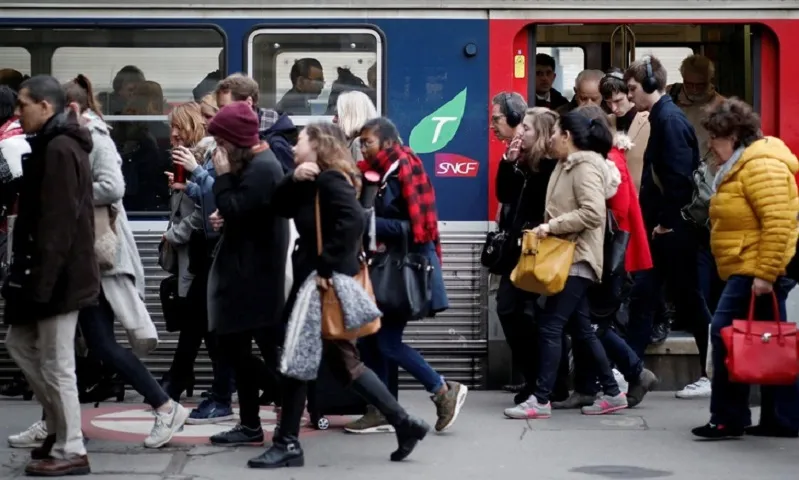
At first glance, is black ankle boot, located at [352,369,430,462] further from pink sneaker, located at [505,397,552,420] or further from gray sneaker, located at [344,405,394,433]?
pink sneaker, located at [505,397,552,420]

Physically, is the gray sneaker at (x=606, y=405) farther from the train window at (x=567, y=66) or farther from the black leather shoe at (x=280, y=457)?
the train window at (x=567, y=66)

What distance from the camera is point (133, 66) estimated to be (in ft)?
29.5

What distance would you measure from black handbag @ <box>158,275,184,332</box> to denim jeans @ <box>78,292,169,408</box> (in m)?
1.21

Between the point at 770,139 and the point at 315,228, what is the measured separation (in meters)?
2.28

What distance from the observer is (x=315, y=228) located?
22.7 feet

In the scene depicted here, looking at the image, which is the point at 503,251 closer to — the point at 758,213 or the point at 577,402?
the point at 577,402

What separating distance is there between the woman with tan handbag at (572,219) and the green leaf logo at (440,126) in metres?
0.90

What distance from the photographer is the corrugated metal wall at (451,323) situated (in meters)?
9.10

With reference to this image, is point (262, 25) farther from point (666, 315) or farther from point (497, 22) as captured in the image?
point (666, 315)

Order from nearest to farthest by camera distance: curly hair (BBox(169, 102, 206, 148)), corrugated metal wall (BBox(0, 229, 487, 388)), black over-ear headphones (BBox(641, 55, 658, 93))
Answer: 1. curly hair (BBox(169, 102, 206, 148))
2. black over-ear headphones (BBox(641, 55, 658, 93))
3. corrugated metal wall (BBox(0, 229, 487, 388))

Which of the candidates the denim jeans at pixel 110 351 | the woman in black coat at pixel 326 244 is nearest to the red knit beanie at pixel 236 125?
the woman in black coat at pixel 326 244

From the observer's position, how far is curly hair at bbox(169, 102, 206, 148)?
8352mm

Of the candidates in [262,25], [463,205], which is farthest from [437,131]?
[262,25]

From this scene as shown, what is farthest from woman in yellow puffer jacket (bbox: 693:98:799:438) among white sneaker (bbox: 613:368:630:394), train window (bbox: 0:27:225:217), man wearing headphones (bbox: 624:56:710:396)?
train window (bbox: 0:27:225:217)
